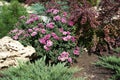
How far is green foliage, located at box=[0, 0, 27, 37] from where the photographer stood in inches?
252

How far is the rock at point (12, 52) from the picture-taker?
16.9ft

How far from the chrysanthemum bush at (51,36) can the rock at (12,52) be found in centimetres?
25

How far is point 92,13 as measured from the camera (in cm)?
601

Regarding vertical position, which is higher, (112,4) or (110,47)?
(112,4)

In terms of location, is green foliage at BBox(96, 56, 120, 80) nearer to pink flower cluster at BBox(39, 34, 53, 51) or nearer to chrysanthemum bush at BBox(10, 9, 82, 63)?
chrysanthemum bush at BBox(10, 9, 82, 63)

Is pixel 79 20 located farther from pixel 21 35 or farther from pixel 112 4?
pixel 21 35

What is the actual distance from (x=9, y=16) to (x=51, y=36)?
4.03ft

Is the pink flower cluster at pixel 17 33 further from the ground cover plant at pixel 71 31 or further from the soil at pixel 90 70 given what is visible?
→ the soil at pixel 90 70

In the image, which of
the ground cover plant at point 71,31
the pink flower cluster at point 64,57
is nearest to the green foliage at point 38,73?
the pink flower cluster at point 64,57

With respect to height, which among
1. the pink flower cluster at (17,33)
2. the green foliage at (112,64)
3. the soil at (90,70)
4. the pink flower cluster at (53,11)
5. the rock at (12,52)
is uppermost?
the pink flower cluster at (53,11)

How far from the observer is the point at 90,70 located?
5.51 metres

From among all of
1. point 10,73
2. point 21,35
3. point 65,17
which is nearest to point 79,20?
point 65,17

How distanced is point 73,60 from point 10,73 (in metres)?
1.86

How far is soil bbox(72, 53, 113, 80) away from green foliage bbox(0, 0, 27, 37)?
5.43 ft
